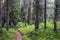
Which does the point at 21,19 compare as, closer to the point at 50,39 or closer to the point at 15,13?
the point at 15,13

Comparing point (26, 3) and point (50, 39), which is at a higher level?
point (26, 3)

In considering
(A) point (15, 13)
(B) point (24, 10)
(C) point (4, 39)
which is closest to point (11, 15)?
(A) point (15, 13)

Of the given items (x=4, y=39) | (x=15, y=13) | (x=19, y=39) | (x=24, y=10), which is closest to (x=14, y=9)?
(x=15, y=13)

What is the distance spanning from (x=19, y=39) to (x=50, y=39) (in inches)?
149

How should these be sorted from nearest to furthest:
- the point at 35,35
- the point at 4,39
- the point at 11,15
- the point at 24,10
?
the point at 4,39
the point at 35,35
the point at 11,15
the point at 24,10

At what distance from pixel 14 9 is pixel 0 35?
1536 centimetres

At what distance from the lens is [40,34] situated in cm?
1895

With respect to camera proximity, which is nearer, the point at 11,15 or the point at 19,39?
the point at 19,39

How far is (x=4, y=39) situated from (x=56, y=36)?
514 centimetres

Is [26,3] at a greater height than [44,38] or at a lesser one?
greater

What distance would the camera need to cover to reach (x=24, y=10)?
1480 inches

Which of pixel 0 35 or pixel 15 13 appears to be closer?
pixel 0 35

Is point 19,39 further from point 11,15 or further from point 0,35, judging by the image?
point 11,15

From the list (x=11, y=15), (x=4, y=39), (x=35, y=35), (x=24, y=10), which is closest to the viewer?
(x=4, y=39)
